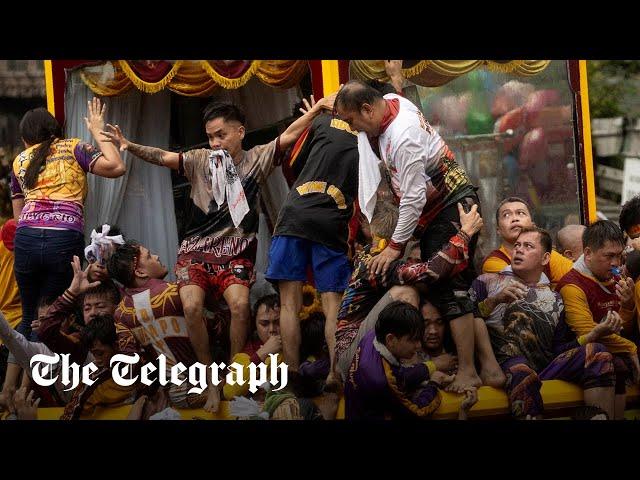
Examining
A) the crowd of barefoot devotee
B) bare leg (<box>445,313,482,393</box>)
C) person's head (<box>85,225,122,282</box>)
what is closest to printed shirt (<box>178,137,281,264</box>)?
the crowd of barefoot devotee

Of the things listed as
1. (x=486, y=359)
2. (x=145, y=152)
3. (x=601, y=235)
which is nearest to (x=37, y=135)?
(x=145, y=152)

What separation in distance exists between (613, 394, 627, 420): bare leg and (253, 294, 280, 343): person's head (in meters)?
1.84

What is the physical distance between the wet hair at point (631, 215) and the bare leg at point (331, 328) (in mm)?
1621

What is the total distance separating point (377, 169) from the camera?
7.74 metres

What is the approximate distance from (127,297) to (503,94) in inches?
93.2

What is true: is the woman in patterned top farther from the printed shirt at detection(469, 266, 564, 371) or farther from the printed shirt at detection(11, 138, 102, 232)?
the printed shirt at detection(469, 266, 564, 371)

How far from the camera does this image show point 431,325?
7.67 metres

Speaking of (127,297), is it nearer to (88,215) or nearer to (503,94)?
(88,215)

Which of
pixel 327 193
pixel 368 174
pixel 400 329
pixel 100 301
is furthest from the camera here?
pixel 100 301

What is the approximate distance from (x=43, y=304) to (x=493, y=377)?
2.47 meters

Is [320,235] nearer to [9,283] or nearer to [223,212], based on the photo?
[223,212]

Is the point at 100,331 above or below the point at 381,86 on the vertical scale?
below

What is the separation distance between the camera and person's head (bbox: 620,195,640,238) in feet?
26.3

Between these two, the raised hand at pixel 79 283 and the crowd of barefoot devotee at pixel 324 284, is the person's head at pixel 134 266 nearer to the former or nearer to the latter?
the crowd of barefoot devotee at pixel 324 284
